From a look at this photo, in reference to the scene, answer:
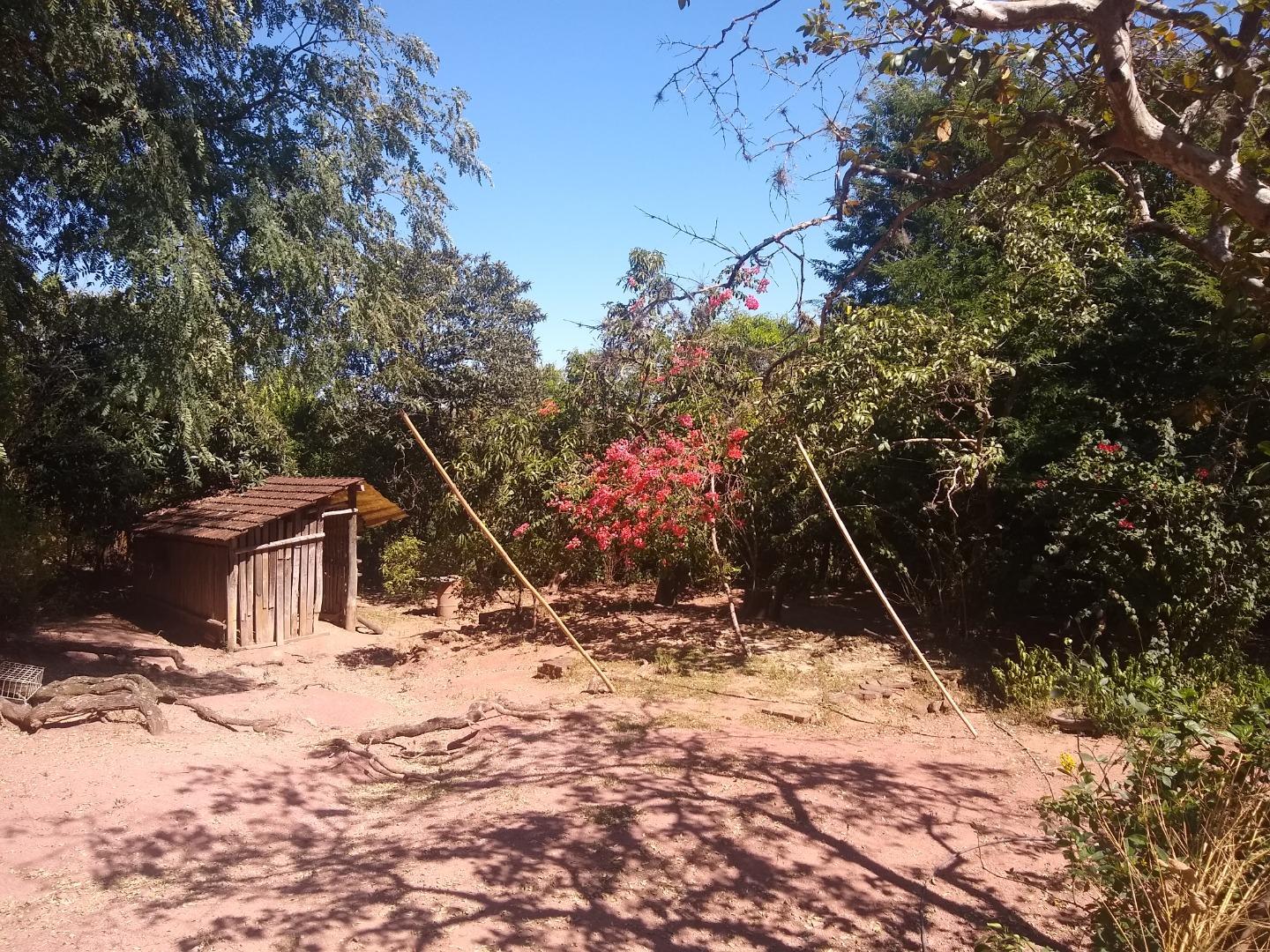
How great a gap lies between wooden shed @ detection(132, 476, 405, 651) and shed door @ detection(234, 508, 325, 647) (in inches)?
0.5

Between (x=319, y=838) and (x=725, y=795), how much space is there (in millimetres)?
2578

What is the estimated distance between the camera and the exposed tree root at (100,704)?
7.37m

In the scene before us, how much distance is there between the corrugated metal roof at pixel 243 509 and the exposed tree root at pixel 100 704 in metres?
3.38

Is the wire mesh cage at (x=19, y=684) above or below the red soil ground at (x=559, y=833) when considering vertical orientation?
above

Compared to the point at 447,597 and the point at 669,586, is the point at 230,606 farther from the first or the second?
the point at 669,586

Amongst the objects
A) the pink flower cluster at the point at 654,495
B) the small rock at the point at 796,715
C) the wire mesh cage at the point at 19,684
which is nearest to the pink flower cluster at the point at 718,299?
the pink flower cluster at the point at 654,495

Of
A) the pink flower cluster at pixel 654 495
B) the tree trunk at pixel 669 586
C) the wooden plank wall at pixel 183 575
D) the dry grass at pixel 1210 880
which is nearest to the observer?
the dry grass at pixel 1210 880

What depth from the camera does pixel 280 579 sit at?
1254 centimetres

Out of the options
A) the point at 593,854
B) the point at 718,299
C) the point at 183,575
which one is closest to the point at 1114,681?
the point at 718,299

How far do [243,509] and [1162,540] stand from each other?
11.1 m

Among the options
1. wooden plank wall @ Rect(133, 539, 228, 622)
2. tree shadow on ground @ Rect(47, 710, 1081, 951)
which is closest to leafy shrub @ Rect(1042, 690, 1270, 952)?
tree shadow on ground @ Rect(47, 710, 1081, 951)

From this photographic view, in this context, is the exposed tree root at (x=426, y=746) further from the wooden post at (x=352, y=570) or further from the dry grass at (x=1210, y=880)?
the wooden post at (x=352, y=570)

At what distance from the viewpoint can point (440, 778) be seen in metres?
6.89

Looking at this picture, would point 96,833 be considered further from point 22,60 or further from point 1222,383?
point 1222,383
